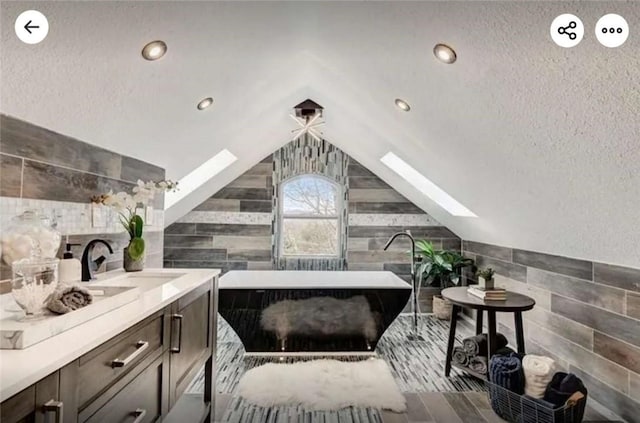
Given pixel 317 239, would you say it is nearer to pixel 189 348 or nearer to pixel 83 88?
pixel 189 348

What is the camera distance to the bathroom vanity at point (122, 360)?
98 cm

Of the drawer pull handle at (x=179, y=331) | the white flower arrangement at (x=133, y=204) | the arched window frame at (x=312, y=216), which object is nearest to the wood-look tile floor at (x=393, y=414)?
the drawer pull handle at (x=179, y=331)

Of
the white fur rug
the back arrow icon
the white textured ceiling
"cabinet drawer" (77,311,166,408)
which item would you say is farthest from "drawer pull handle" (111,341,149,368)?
the white fur rug

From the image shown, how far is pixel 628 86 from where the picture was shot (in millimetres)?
1511

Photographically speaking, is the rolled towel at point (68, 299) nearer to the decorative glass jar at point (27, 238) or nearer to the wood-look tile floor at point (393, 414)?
the decorative glass jar at point (27, 238)

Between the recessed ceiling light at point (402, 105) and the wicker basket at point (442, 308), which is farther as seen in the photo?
the wicker basket at point (442, 308)

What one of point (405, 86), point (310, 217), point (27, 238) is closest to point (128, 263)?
point (27, 238)

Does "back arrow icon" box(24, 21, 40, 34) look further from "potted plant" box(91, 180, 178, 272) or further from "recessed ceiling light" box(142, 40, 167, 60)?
"potted plant" box(91, 180, 178, 272)

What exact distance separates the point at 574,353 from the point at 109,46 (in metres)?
3.83

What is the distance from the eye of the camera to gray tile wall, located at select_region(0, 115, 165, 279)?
1.65 m

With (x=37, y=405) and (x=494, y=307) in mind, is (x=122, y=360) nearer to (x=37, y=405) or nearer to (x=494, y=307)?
(x=37, y=405)

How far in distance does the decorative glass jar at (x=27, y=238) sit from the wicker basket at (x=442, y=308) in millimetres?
4573

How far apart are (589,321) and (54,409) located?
3.39 m

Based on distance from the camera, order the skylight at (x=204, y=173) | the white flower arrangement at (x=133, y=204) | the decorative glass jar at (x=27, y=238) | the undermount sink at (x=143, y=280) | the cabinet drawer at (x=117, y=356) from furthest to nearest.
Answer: the skylight at (x=204, y=173)
the white flower arrangement at (x=133, y=204)
the undermount sink at (x=143, y=280)
the decorative glass jar at (x=27, y=238)
the cabinet drawer at (x=117, y=356)
